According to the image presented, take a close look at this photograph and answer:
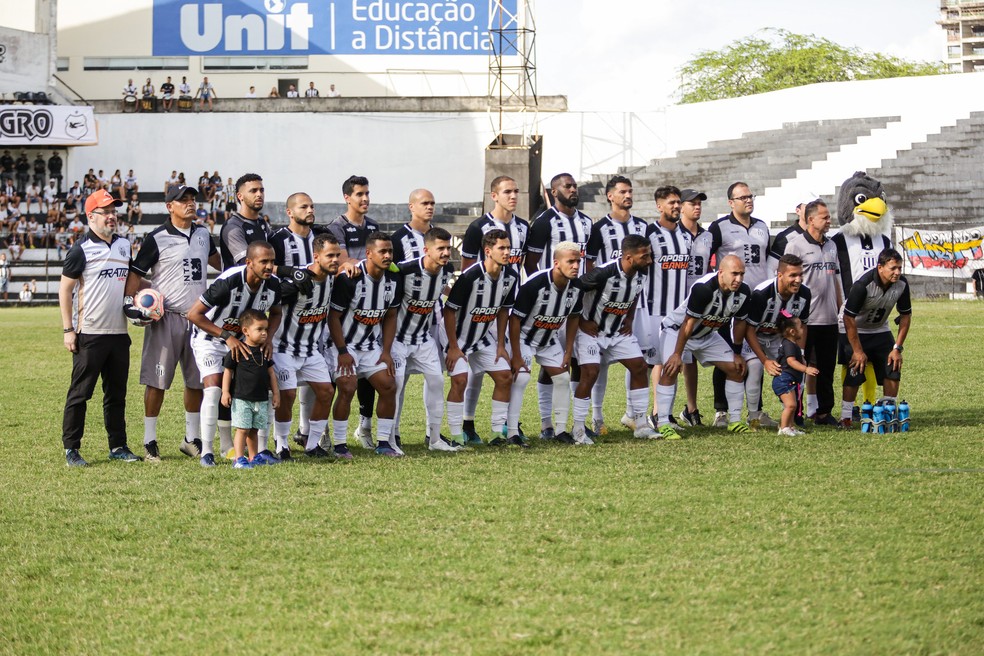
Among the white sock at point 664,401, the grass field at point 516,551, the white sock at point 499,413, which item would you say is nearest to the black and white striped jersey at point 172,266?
the grass field at point 516,551

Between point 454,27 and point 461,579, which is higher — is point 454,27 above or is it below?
above

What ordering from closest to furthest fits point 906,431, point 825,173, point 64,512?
point 64,512, point 906,431, point 825,173

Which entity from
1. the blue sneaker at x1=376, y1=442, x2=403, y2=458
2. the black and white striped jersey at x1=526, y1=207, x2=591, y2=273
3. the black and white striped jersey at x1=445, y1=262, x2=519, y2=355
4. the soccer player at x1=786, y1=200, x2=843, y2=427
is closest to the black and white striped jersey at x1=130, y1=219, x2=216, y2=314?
the blue sneaker at x1=376, y1=442, x2=403, y2=458

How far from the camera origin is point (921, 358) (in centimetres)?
1590

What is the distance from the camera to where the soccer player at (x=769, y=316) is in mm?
10141

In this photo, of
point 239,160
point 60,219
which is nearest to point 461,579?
point 60,219

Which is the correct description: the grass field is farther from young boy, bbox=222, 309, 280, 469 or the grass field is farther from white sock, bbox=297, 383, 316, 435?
white sock, bbox=297, 383, 316, 435

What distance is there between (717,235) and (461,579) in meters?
6.36

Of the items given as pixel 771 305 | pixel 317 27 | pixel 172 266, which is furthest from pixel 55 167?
pixel 771 305

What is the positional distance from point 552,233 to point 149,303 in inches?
139

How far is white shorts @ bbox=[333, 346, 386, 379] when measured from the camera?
30.4ft

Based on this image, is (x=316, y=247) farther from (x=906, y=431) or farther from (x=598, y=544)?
(x=906, y=431)

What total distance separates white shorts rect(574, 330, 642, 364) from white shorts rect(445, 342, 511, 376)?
734 mm

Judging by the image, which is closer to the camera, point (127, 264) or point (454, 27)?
point (127, 264)
